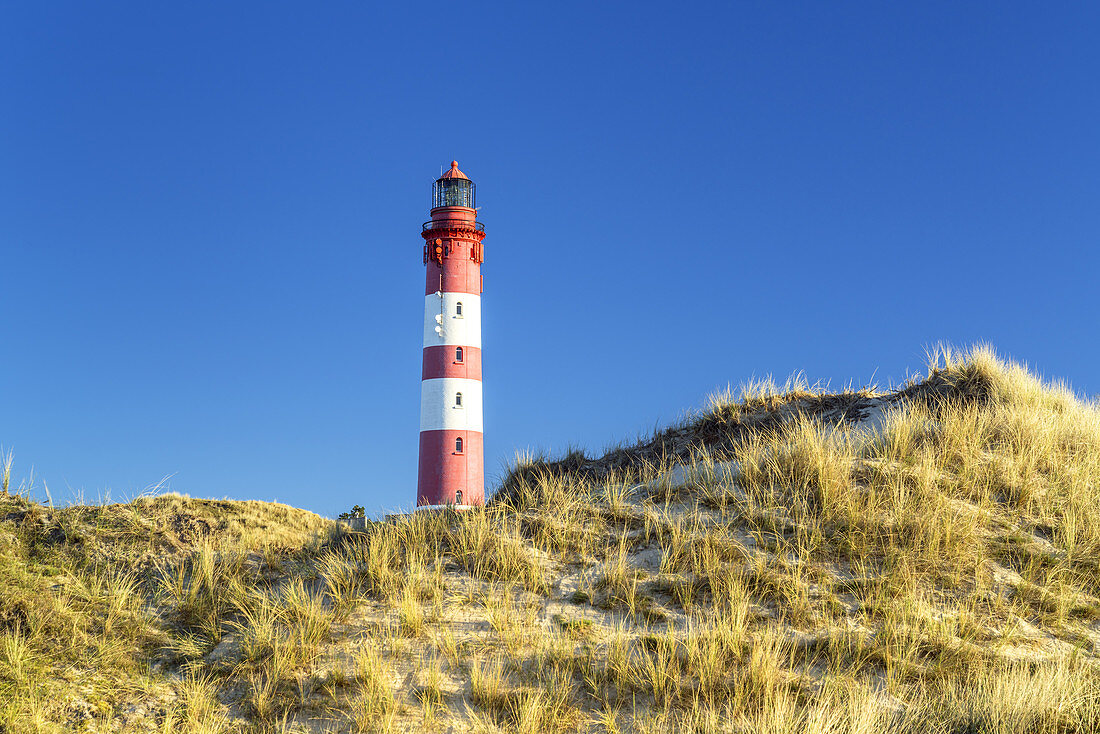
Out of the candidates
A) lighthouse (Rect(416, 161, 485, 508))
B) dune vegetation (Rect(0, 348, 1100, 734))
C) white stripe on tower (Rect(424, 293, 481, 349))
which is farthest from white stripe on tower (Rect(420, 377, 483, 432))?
dune vegetation (Rect(0, 348, 1100, 734))

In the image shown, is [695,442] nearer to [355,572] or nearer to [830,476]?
[830,476]

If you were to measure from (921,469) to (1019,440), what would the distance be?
8.80 ft

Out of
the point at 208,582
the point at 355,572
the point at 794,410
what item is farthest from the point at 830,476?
the point at 208,582

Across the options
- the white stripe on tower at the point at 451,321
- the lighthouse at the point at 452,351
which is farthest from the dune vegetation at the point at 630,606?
the white stripe on tower at the point at 451,321

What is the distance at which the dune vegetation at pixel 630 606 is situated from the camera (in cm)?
731

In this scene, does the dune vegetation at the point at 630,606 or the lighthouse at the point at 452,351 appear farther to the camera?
the lighthouse at the point at 452,351

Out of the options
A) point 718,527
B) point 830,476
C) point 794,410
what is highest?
Answer: point 794,410

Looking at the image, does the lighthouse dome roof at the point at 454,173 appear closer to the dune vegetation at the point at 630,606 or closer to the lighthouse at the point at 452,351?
the lighthouse at the point at 452,351

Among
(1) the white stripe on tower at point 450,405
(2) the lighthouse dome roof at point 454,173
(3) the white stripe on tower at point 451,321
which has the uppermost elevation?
(2) the lighthouse dome roof at point 454,173

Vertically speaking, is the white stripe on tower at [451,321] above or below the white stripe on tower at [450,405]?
above

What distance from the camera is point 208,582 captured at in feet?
33.1

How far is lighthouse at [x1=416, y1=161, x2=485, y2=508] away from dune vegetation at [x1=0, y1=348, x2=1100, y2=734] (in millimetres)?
18547

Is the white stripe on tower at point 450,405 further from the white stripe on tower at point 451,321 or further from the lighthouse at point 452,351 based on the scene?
the white stripe on tower at point 451,321

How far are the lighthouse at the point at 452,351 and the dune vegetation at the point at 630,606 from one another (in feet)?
60.9
